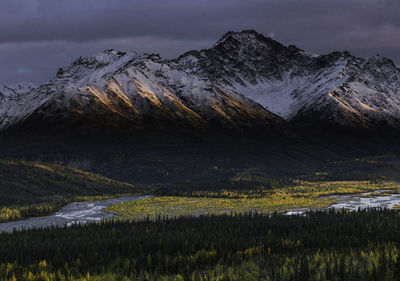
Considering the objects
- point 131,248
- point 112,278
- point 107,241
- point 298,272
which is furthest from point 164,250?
point 298,272

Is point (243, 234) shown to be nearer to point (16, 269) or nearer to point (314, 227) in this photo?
point (314, 227)

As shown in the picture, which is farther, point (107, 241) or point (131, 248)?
point (107, 241)

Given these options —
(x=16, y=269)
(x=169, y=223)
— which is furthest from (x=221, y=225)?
(x=16, y=269)

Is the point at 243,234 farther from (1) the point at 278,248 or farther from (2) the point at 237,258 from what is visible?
(2) the point at 237,258

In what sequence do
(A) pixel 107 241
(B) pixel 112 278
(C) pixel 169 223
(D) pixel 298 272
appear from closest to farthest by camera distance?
1. (D) pixel 298 272
2. (B) pixel 112 278
3. (A) pixel 107 241
4. (C) pixel 169 223

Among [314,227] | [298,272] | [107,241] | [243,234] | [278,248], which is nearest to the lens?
[298,272]

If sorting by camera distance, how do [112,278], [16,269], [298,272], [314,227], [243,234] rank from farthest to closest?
1. [314,227]
2. [243,234]
3. [16,269]
4. [112,278]
5. [298,272]
